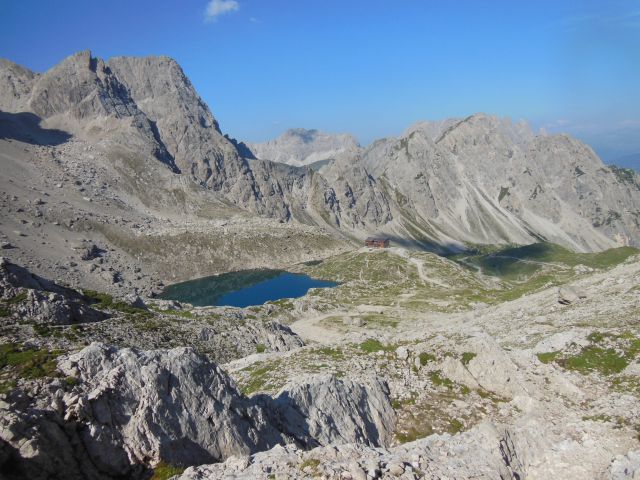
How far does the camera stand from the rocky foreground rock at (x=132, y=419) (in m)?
17.5

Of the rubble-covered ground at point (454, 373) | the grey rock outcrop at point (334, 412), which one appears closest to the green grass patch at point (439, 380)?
the rubble-covered ground at point (454, 373)

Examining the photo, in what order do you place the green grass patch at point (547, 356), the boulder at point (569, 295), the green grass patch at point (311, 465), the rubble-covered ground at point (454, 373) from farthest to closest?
the boulder at point (569, 295)
the green grass patch at point (547, 356)
the rubble-covered ground at point (454, 373)
the green grass patch at point (311, 465)

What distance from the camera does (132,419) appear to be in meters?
20.4

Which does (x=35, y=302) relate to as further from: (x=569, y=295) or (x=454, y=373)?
(x=569, y=295)

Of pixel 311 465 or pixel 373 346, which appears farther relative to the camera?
pixel 373 346

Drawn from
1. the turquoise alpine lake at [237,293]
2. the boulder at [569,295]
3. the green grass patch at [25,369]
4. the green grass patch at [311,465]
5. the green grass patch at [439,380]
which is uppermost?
the turquoise alpine lake at [237,293]

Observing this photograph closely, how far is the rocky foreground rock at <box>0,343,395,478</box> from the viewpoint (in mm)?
17547

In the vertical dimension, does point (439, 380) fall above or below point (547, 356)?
above

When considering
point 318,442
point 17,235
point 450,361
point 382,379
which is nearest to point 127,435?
point 318,442

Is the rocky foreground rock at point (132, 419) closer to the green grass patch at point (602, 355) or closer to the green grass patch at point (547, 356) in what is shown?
the green grass patch at point (547, 356)

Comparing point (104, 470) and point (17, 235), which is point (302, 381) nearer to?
point (104, 470)

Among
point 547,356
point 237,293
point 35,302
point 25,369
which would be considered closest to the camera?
point 25,369

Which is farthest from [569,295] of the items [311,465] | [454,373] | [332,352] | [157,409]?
[157,409]

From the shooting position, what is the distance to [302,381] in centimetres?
3297
